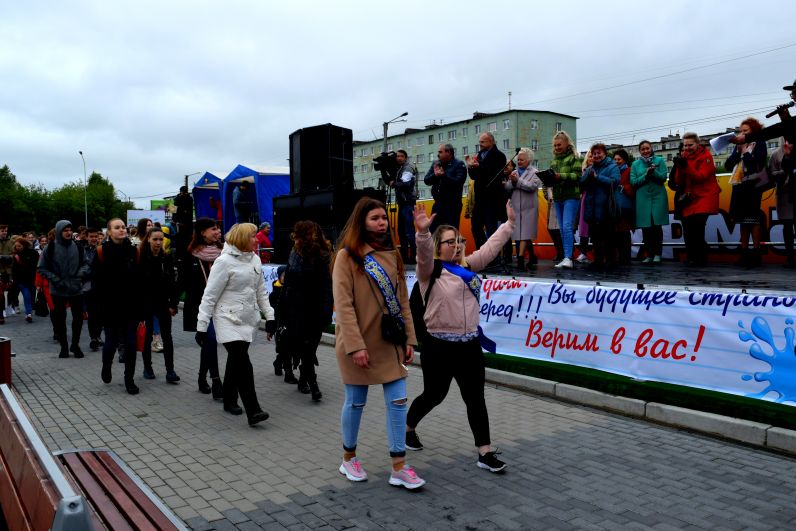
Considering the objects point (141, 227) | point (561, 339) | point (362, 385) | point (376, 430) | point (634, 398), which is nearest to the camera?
point (362, 385)

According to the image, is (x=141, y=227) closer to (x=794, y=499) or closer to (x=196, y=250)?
(x=196, y=250)

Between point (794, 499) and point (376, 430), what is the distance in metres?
3.14

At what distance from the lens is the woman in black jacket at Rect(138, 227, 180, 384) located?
A: 25.6ft

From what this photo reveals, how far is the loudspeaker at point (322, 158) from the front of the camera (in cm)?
1581

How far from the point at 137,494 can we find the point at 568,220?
27.5 feet

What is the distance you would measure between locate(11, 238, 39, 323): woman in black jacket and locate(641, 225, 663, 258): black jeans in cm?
1243

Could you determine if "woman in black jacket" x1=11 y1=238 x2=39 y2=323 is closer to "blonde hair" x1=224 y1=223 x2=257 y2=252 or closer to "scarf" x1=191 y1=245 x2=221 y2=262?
"scarf" x1=191 y1=245 x2=221 y2=262

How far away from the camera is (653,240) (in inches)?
417

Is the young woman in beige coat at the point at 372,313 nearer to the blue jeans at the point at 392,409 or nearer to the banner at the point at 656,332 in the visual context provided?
the blue jeans at the point at 392,409

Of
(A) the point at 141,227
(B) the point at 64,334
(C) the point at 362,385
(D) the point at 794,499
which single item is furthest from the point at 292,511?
(B) the point at 64,334

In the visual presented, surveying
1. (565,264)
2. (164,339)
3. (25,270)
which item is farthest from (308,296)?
(25,270)

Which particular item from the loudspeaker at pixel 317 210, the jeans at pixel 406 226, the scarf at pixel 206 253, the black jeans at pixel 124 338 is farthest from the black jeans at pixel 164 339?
the jeans at pixel 406 226

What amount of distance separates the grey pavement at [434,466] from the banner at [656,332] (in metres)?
0.66

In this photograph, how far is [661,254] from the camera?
1130cm
